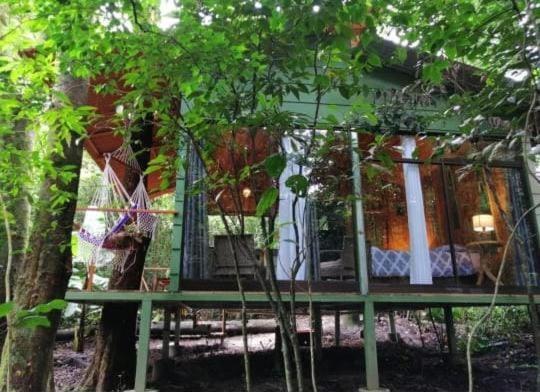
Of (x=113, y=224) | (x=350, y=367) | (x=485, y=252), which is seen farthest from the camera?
(x=350, y=367)

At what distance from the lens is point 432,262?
17.8 ft

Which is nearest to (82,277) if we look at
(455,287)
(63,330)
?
(63,330)

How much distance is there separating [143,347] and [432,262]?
357cm

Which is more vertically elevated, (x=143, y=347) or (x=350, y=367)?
(x=143, y=347)

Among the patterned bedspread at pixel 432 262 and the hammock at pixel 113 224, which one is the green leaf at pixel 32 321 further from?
the patterned bedspread at pixel 432 262

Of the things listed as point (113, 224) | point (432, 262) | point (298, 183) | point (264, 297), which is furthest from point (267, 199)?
point (432, 262)

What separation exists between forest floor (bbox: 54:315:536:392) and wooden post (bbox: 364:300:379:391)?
0.49m

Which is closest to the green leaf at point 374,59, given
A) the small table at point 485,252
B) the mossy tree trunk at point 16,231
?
the mossy tree trunk at point 16,231

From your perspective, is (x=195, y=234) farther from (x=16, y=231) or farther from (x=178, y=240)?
(x=16, y=231)

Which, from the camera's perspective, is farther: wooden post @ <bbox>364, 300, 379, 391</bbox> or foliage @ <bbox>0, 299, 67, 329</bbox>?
wooden post @ <bbox>364, 300, 379, 391</bbox>

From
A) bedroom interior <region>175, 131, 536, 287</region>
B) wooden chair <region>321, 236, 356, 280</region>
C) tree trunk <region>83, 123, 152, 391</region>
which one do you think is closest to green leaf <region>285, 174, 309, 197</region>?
bedroom interior <region>175, 131, 536, 287</region>

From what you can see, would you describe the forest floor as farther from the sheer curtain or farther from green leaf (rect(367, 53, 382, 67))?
green leaf (rect(367, 53, 382, 67))

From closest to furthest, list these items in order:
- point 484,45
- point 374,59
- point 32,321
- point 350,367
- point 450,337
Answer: point 32,321 < point 374,59 < point 484,45 < point 350,367 < point 450,337

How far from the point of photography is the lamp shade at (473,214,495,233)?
5.59m
